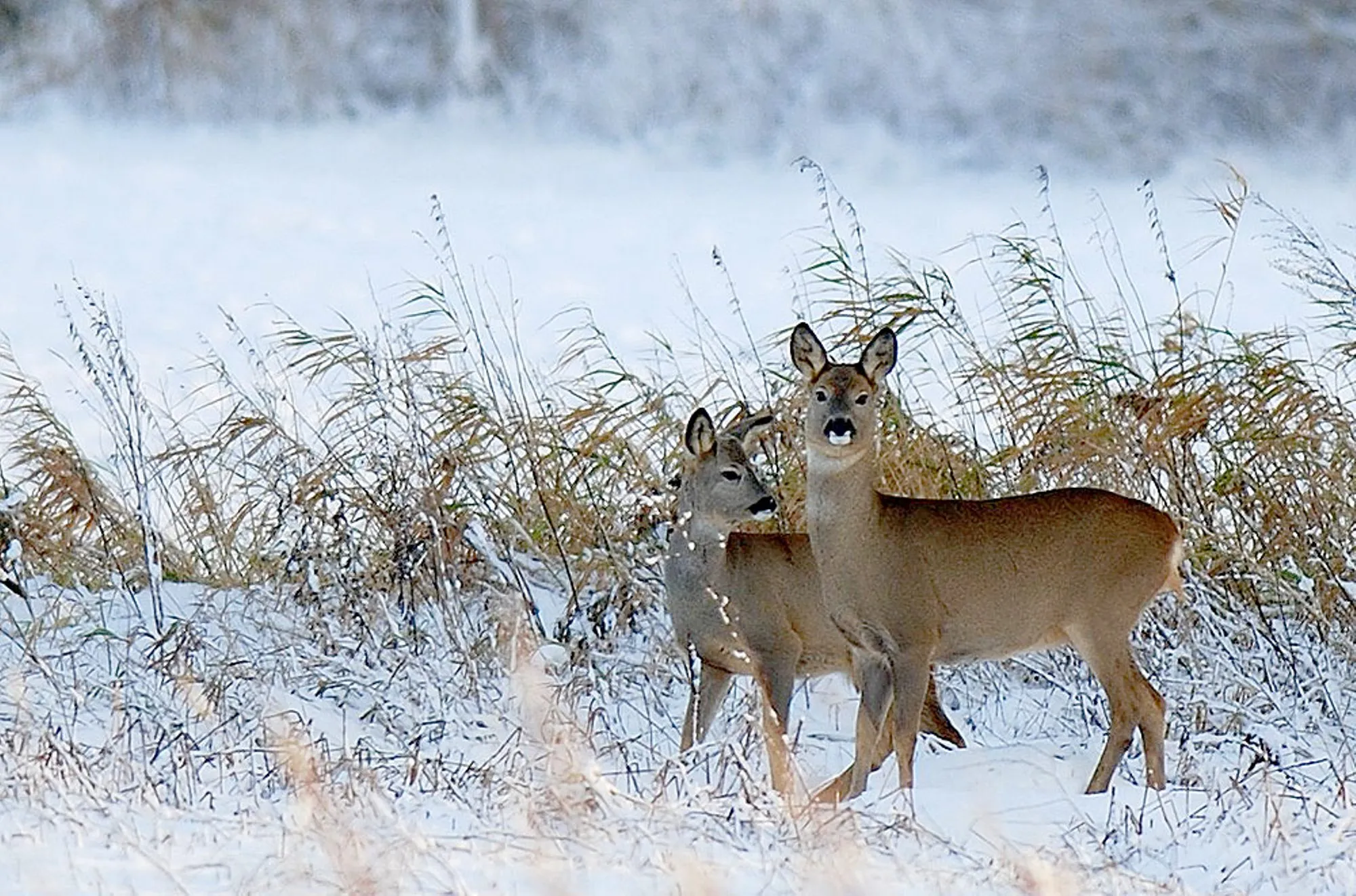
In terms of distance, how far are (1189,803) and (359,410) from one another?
3590 mm

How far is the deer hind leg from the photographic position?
5809mm

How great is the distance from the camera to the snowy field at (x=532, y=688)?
3.96 metres

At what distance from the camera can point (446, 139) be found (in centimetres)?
1079

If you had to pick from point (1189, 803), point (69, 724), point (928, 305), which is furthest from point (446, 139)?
point (1189, 803)

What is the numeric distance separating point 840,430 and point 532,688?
136 cm

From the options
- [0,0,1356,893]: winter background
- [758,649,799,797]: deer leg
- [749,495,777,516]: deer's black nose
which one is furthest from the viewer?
[749,495,777,516]: deer's black nose

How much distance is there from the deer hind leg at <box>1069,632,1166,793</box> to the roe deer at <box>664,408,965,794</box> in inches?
18.4

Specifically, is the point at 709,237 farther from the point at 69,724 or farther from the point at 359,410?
the point at 69,724

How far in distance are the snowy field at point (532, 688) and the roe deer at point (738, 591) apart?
0.15 metres

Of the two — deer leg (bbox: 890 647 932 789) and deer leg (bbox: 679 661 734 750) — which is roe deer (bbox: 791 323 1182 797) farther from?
deer leg (bbox: 679 661 734 750)

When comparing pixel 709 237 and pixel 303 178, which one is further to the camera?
pixel 303 178

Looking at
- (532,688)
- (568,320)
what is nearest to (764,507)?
(532,688)

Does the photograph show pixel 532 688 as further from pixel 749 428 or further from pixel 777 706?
pixel 749 428

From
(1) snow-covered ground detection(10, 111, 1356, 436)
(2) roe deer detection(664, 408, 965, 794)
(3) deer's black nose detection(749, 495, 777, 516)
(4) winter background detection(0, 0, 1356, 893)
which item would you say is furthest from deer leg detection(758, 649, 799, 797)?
(1) snow-covered ground detection(10, 111, 1356, 436)
